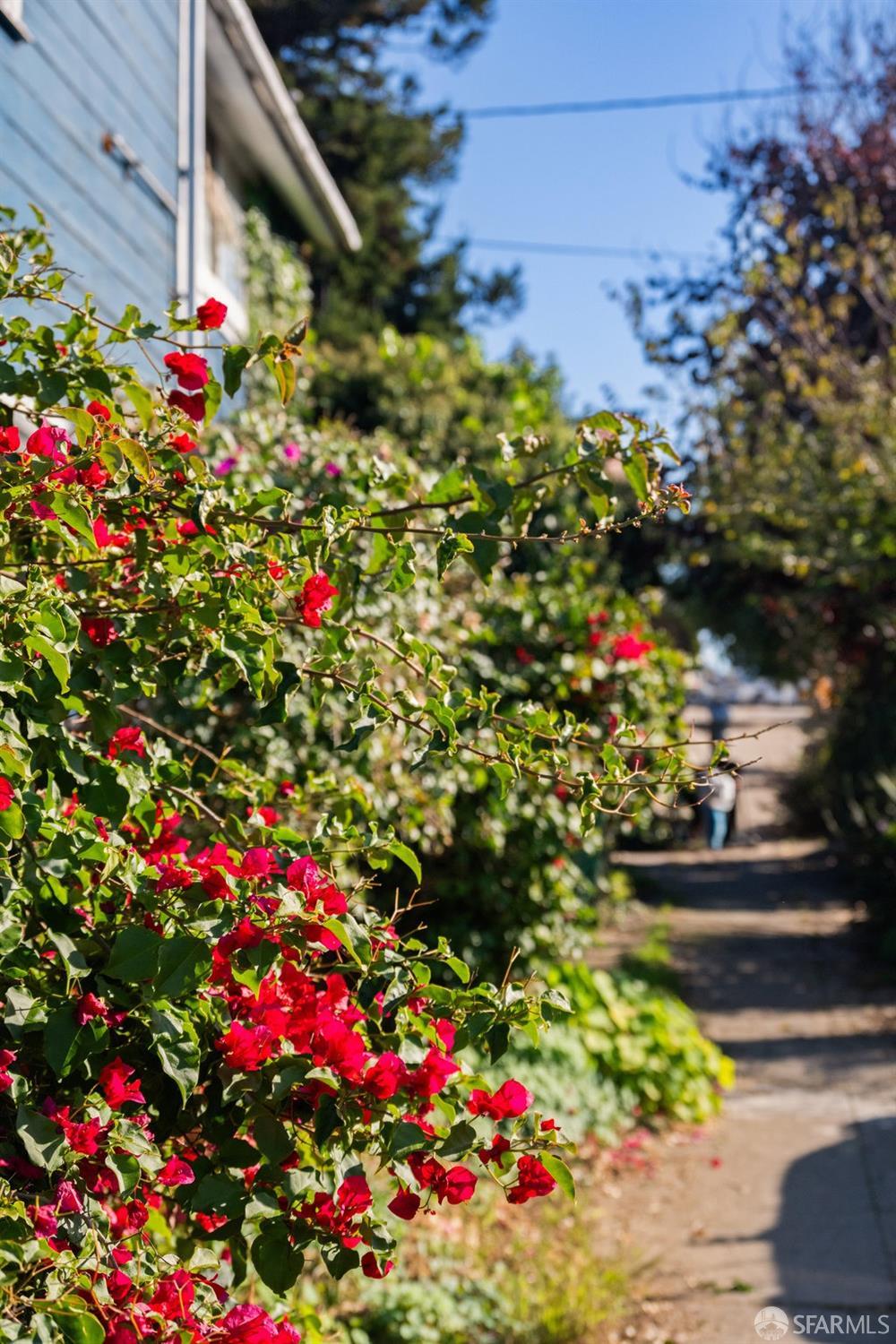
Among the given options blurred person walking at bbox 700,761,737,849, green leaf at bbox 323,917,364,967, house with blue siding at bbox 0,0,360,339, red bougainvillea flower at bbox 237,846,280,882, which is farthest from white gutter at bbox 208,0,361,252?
blurred person walking at bbox 700,761,737,849

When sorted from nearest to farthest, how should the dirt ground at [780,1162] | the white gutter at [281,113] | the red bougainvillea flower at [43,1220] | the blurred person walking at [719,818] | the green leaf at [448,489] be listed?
1. the red bougainvillea flower at [43,1220]
2. the green leaf at [448,489]
3. the dirt ground at [780,1162]
4. the white gutter at [281,113]
5. the blurred person walking at [719,818]

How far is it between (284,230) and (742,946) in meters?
6.73

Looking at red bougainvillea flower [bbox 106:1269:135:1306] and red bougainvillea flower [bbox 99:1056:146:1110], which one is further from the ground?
red bougainvillea flower [bbox 99:1056:146:1110]

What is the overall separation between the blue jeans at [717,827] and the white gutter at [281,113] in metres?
7.64

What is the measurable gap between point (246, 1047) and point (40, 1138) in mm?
274

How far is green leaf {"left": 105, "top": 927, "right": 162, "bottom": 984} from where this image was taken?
159 centimetres

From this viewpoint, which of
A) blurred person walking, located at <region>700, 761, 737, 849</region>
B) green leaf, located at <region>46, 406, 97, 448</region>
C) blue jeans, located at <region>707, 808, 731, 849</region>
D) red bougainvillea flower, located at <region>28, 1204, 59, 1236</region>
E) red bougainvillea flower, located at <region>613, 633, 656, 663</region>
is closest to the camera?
red bougainvillea flower, located at <region>28, 1204, 59, 1236</region>

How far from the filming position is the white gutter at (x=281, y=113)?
7.26 meters

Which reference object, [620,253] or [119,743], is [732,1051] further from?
[620,253]

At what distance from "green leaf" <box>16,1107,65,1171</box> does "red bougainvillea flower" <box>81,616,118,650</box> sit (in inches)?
29.0

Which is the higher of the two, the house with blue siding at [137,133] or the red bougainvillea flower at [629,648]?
the house with blue siding at [137,133]

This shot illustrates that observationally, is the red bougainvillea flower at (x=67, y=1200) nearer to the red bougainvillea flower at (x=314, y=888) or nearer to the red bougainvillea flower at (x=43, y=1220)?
the red bougainvillea flower at (x=43, y=1220)

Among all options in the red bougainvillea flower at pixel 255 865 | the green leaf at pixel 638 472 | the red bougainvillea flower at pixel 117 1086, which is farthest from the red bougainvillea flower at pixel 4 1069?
the green leaf at pixel 638 472

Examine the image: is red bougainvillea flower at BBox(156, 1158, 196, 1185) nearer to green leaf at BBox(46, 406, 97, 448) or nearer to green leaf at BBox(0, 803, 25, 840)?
green leaf at BBox(0, 803, 25, 840)
